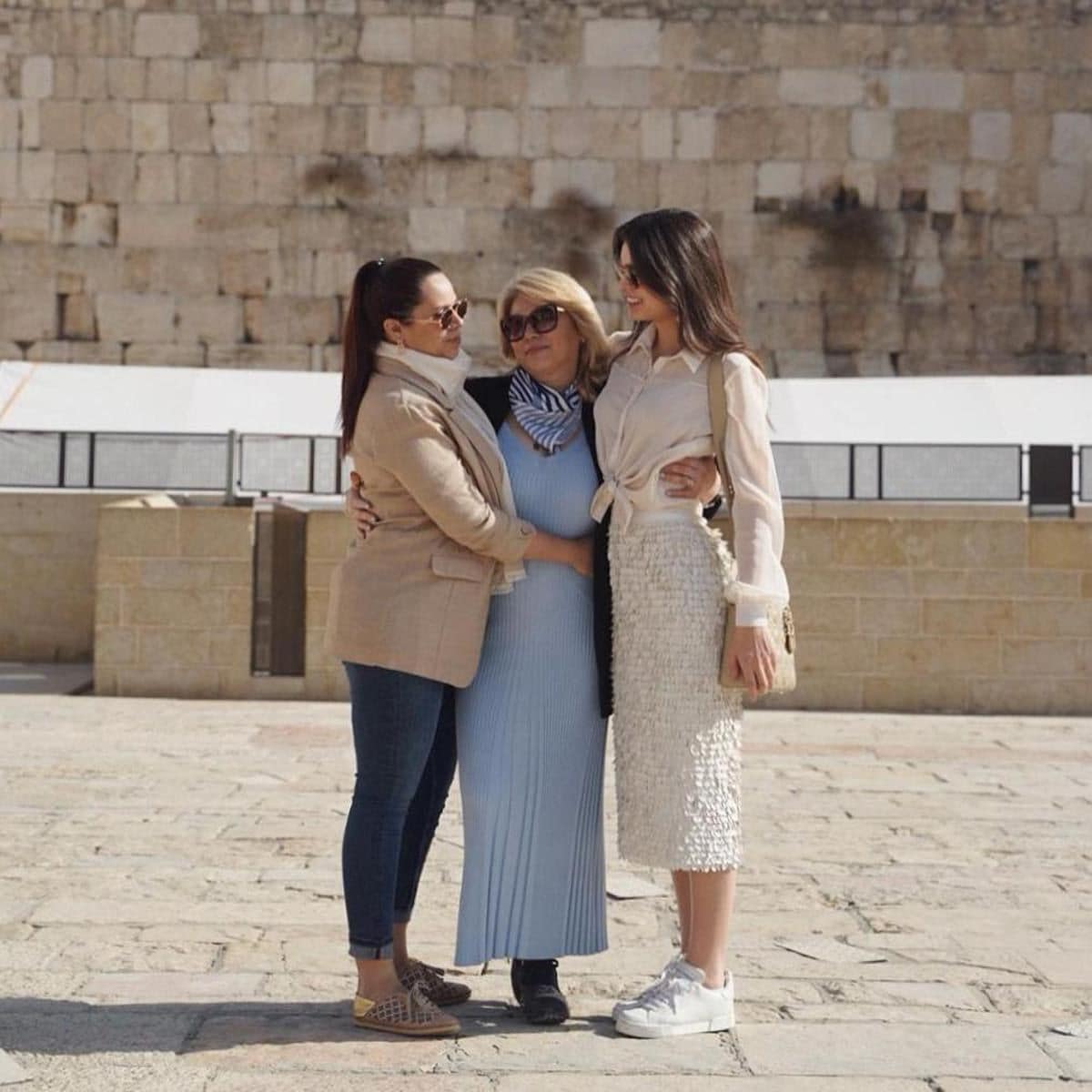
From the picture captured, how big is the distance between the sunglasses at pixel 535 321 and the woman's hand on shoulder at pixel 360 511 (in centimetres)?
44

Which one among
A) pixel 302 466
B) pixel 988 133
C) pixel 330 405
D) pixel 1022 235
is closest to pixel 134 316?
pixel 330 405

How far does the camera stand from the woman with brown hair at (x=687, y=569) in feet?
12.3

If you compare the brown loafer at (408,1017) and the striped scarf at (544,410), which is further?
the striped scarf at (544,410)

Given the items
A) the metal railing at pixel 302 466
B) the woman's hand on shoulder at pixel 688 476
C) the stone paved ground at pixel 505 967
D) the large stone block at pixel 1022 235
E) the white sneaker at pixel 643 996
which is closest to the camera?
the stone paved ground at pixel 505 967

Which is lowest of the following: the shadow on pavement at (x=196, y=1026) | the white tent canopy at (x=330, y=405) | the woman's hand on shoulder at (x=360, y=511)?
the shadow on pavement at (x=196, y=1026)

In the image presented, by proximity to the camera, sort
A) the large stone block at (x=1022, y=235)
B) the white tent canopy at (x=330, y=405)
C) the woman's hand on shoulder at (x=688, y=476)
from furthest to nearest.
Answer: the large stone block at (x=1022, y=235) → the white tent canopy at (x=330, y=405) → the woman's hand on shoulder at (x=688, y=476)

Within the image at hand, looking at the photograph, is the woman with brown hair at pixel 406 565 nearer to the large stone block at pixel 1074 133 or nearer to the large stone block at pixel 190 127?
the large stone block at pixel 190 127

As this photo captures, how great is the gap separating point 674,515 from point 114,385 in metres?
11.5

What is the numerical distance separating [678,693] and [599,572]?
31 centimetres

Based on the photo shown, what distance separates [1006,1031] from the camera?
375 cm

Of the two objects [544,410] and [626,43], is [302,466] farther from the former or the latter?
[544,410]

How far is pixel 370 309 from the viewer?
3900mm

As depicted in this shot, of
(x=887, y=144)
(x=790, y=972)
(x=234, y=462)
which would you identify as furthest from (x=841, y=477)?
(x=790, y=972)

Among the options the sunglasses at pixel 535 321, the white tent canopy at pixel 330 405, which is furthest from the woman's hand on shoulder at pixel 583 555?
the white tent canopy at pixel 330 405
